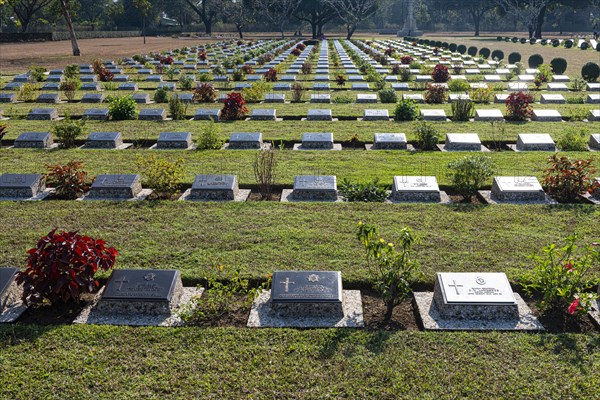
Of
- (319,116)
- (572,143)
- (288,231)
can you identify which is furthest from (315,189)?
(319,116)

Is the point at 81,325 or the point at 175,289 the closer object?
the point at 81,325

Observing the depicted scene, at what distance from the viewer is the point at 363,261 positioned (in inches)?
258

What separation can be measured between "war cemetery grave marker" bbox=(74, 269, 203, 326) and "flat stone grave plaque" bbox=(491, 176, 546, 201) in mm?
5682

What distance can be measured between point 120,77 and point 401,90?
13561 millimetres

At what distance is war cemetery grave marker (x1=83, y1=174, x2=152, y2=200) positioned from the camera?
8898 mm

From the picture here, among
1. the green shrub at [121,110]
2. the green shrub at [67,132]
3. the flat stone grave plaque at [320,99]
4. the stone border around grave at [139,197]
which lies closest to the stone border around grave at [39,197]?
the stone border around grave at [139,197]

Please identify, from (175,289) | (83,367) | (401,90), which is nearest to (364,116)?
(401,90)

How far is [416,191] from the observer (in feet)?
28.6

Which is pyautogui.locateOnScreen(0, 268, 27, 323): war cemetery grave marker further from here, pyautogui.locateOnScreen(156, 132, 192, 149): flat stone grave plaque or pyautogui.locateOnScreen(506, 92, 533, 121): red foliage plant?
pyautogui.locateOnScreen(506, 92, 533, 121): red foliage plant

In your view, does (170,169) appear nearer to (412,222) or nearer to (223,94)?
(412,222)

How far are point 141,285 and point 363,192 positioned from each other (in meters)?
4.57

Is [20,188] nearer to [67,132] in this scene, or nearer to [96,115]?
[67,132]

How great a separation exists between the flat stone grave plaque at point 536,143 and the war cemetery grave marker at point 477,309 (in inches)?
293

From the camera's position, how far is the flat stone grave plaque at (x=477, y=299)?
5285 millimetres
